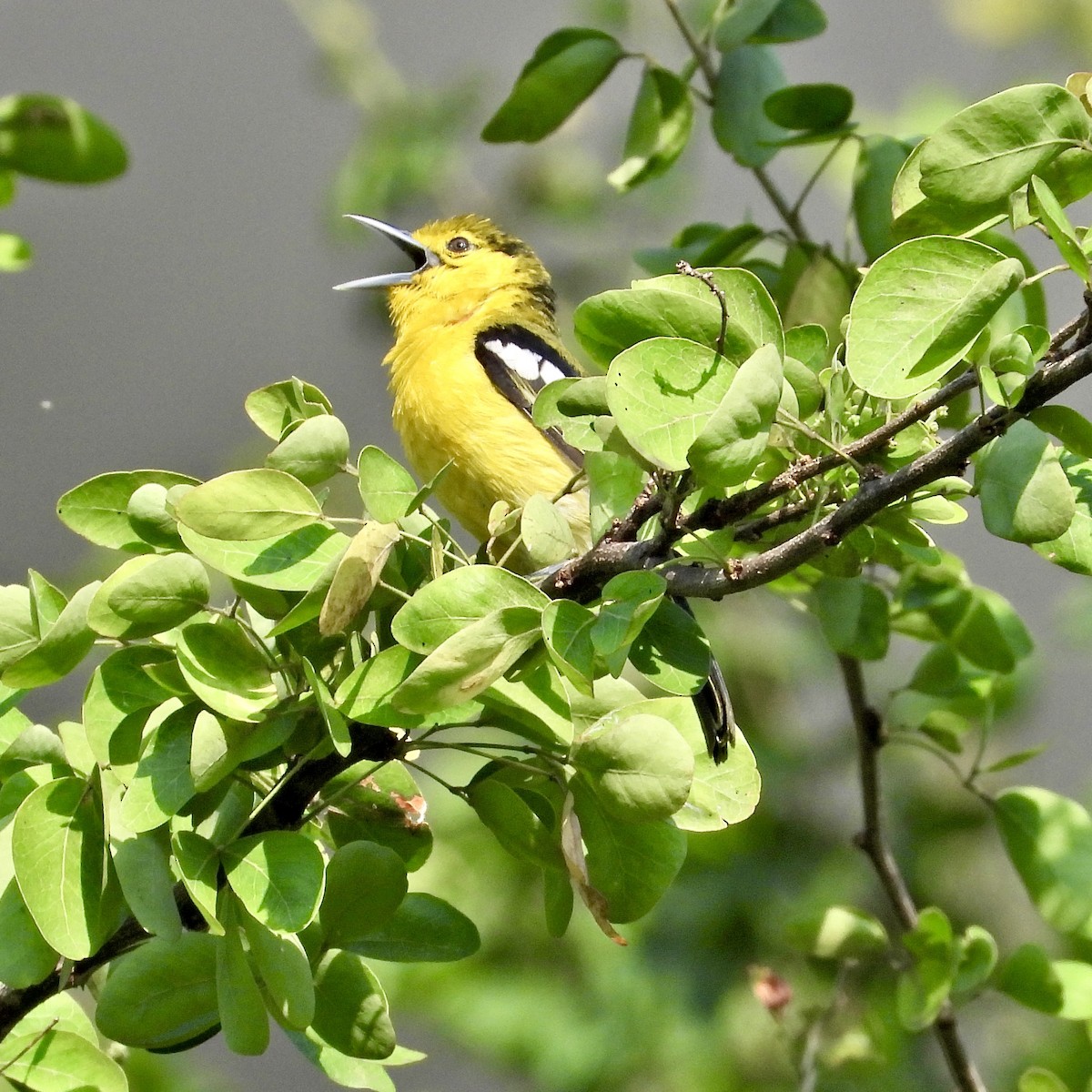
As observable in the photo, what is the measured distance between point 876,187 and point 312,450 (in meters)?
1.00

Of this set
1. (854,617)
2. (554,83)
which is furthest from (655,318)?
(554,83)

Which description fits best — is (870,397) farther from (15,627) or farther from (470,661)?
(15,627)

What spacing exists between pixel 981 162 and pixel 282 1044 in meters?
4.11

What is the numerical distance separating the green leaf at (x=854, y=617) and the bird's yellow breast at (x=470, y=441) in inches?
32.3

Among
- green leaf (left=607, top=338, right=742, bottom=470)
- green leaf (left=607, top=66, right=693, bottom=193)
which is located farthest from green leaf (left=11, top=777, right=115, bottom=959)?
green leaf (left=607, top=66, right=693, bottom=193)

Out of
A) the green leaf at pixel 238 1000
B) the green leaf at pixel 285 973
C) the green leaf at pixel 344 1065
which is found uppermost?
the green leaf at pixel 285 973

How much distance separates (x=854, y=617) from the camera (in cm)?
167

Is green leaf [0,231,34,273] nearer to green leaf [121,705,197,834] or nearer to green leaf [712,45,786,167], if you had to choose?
green leaf [121,705,197,834]

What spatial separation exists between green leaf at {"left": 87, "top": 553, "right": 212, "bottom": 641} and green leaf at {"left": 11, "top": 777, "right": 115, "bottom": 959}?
0.43 ft

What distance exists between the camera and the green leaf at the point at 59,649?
1.10m

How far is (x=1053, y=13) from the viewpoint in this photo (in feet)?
13.5

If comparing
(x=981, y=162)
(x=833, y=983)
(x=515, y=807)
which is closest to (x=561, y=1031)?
(x=833, y=983)

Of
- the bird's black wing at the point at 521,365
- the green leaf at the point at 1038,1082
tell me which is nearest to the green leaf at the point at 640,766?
the green leaf at the point at 1038,1082

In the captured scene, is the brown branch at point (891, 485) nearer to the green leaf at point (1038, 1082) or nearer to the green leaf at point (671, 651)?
the green leaf at point (671, 651)
